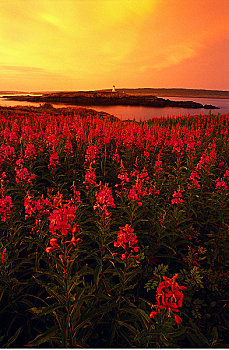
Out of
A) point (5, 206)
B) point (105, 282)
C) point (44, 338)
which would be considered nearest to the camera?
point (44, 338)

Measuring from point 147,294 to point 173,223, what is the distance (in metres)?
1.30

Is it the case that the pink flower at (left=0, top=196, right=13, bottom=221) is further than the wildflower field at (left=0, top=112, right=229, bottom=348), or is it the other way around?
the pink flower at (left=0, top=196, right=13, bottom=221)

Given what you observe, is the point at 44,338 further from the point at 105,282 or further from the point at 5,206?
the point at 5,206

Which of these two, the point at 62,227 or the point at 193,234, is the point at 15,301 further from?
the point at 193,234

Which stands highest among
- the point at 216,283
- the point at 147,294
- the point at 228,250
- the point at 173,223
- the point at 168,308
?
the point at 168,308

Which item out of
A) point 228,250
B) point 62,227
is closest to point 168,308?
point 62,227

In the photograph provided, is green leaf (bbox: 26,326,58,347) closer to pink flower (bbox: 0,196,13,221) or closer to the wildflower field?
the wildflower field

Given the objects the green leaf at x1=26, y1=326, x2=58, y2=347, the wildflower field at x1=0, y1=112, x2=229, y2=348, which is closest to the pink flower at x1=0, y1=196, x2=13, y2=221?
the wildflower field at x1=0, y1=112, x2=229, y2=348

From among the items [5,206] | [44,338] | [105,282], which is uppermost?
[5,206]

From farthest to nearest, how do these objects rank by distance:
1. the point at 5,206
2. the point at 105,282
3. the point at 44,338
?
the point at 5,206 → the point at 105,282 → the point at 44,338

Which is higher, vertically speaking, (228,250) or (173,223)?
(173,223)

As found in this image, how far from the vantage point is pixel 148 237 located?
3662 millimetres

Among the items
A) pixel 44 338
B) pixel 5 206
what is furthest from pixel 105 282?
pixel 5 206

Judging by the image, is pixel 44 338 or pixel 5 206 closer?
pixel 44 338
